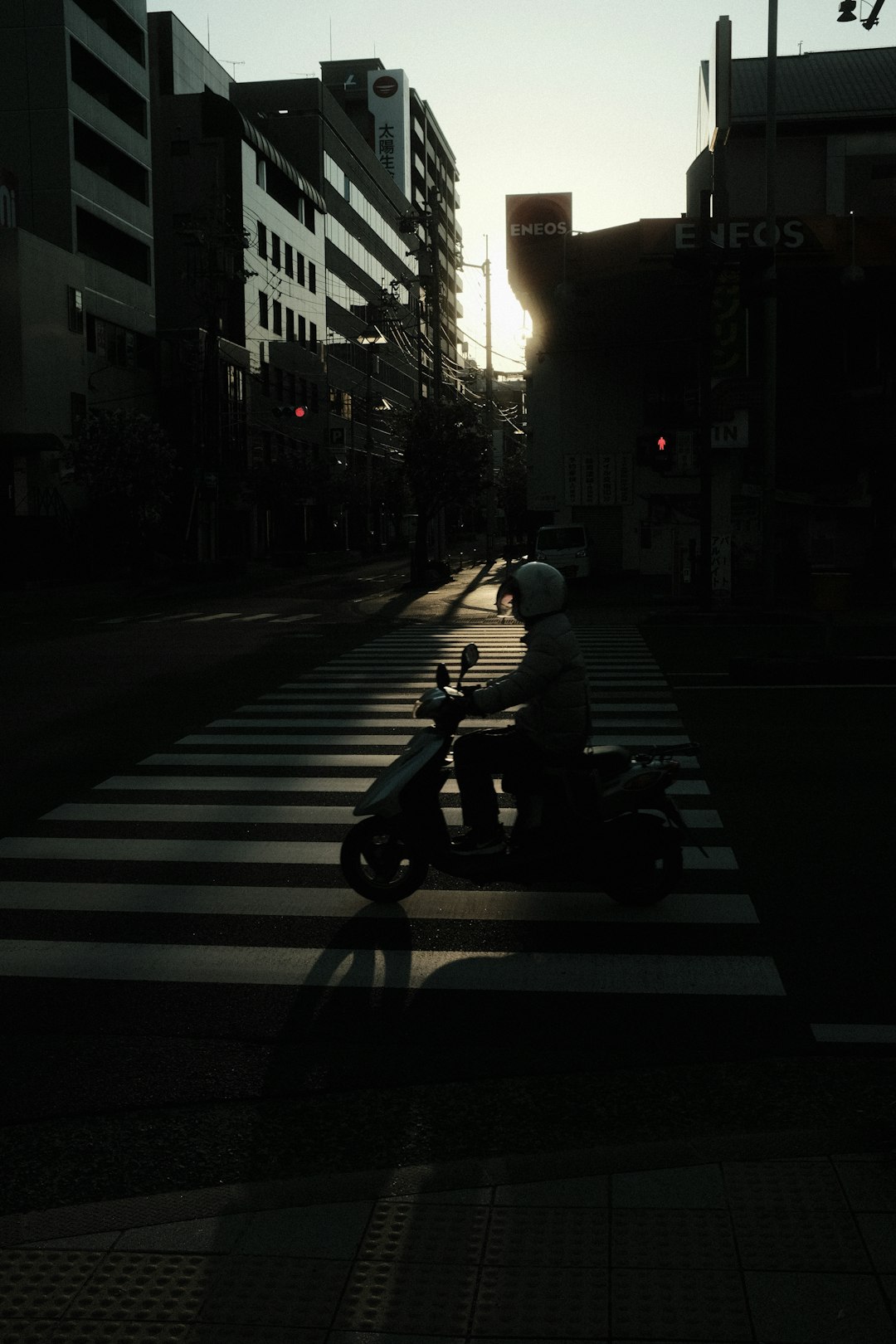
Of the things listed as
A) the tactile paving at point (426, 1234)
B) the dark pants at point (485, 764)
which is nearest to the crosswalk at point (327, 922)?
the dark pants at point (485, 764)

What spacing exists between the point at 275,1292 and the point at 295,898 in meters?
3.79

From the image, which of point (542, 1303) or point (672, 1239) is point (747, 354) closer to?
point (672, 1239)

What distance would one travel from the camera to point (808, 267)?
116ft

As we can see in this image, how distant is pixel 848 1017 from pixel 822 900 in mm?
1666

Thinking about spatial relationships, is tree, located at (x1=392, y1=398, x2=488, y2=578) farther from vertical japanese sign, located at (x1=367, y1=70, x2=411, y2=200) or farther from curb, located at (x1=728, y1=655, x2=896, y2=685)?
vertical japanese sign, located at (x1=367, y1=70, x2=411, y2=200)

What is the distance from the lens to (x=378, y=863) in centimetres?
679

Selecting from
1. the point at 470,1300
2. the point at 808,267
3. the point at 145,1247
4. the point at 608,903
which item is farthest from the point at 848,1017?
the point at 808,267

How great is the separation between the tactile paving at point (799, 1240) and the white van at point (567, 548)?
3621 centimetres

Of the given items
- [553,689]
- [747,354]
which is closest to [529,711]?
[553,689]

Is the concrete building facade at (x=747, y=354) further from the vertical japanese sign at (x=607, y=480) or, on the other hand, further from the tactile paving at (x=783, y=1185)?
the tactile paving at (x=783, y=1185)

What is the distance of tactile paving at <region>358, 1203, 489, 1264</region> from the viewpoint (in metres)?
3.26

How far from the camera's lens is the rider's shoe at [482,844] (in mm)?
6625

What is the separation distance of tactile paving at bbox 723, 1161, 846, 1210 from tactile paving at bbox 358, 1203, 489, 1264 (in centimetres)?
67

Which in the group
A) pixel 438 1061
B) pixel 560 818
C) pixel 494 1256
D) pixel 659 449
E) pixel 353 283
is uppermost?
pixel 353 283
